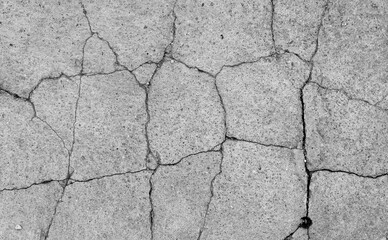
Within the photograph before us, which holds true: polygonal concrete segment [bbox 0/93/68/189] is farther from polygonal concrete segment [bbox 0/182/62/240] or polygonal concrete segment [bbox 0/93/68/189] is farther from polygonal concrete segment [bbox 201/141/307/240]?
polygonal concrete segment [bbox 201/141/307/240]

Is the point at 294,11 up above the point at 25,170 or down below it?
above

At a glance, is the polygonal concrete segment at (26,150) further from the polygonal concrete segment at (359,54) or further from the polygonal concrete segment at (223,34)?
the polygonal concrete segment at (359,54)

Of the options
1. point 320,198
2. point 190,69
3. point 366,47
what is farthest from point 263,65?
point 320,198

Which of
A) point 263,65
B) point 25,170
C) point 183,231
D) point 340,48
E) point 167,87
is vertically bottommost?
point 183,231

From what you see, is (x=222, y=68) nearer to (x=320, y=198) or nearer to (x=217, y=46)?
(x=217, y=46)

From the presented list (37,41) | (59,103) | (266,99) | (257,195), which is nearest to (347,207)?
(257,195)

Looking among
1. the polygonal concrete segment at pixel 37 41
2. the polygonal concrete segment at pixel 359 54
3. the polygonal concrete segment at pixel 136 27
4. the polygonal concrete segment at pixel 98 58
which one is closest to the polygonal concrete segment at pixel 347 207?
the polygonal concrete segment at pixel 359 54
